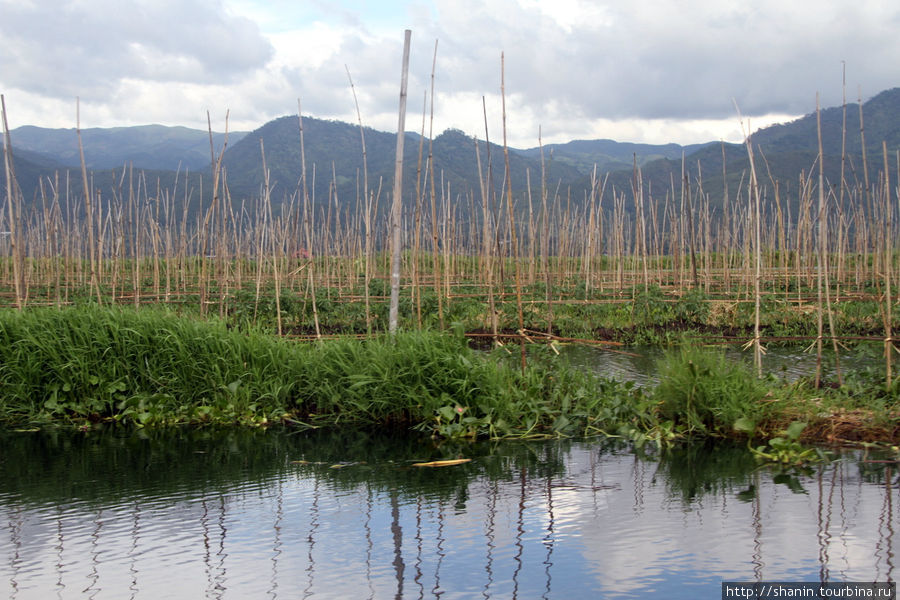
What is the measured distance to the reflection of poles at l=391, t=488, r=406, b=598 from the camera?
2.78 metres

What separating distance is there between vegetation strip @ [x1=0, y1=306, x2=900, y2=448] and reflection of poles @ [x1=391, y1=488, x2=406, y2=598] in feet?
3.89

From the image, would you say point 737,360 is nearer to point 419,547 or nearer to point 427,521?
point 427,521

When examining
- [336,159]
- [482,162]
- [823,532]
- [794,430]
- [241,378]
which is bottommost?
[823,532]

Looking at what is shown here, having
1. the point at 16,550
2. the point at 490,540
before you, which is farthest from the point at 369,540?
the point at 16,550

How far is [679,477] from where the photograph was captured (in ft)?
13.1

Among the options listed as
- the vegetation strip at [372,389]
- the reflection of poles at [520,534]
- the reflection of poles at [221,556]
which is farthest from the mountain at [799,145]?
the reflection of poles at [221,556]

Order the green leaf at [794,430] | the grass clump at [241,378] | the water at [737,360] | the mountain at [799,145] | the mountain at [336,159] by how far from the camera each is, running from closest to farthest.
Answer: the green leaf at [794,430], the grass clump at [241,378], the water at [737,360], the mountain at [799,145], the mountain at [336,159]

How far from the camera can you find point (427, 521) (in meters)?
3.41

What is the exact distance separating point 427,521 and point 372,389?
1.86m

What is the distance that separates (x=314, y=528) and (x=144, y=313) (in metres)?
3.32

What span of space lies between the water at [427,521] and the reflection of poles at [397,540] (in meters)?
0.01

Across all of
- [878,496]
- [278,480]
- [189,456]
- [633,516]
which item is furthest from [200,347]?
[878,496]

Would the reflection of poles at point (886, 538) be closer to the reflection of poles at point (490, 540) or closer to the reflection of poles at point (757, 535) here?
the reflection of poles at point (757, 535)

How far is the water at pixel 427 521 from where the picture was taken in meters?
2.76
